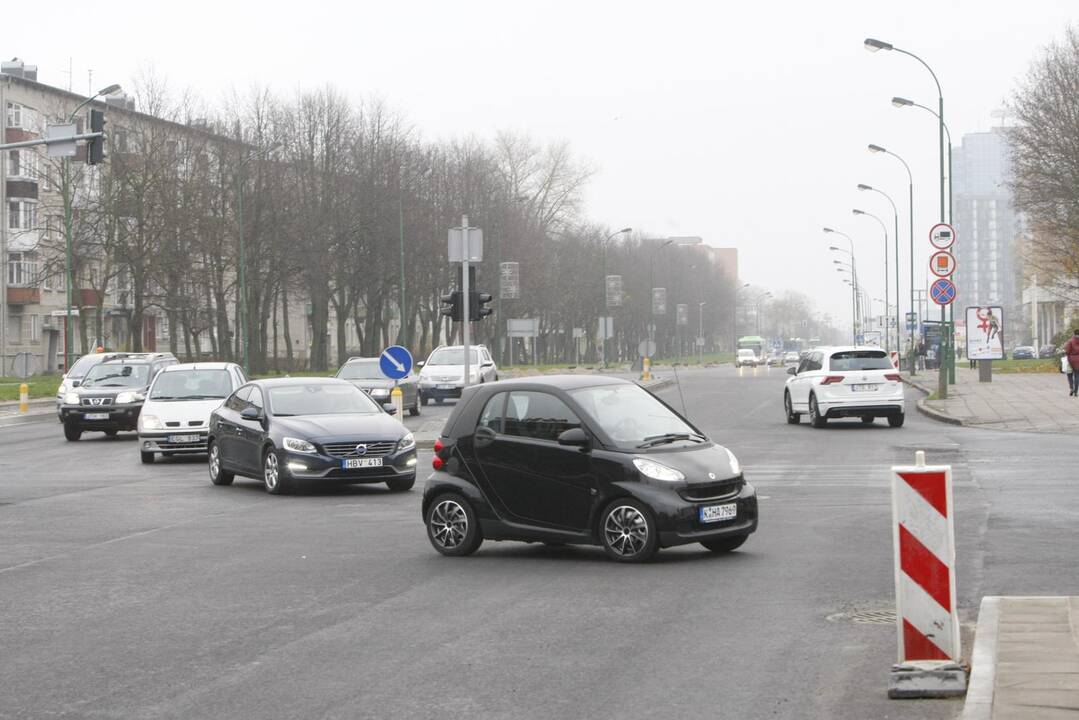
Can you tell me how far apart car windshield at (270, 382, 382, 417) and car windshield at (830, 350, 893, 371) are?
46.8 ft

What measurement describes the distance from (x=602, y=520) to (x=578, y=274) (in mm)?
97669

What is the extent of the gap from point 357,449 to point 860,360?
632 inches

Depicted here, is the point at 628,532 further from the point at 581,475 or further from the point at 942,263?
the point at 942,263

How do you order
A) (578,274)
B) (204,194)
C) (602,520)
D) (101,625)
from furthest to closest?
(578,274) < (204,194) < (602,520) < (101,625)

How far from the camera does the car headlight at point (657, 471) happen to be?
39.0 feet

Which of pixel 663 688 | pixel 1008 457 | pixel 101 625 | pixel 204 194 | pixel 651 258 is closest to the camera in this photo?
pixel 663 688

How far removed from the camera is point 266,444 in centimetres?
1948

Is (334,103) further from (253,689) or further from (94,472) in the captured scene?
(253,689)

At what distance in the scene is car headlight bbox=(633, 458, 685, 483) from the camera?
11891 mm

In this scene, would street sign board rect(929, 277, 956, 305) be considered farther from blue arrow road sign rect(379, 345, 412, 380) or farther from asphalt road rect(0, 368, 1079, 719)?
asphalt road rect(0, 368, 1079, 719)

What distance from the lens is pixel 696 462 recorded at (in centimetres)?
1210

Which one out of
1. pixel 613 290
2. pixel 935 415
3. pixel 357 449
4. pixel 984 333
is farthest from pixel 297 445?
pixel 613 290

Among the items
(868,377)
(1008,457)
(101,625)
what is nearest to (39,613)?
(101,625)

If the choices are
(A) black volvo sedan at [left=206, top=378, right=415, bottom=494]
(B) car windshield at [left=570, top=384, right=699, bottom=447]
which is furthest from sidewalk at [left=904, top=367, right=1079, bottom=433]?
(B) car windshield at [left=570, top=384, right=699, bottom=447]
